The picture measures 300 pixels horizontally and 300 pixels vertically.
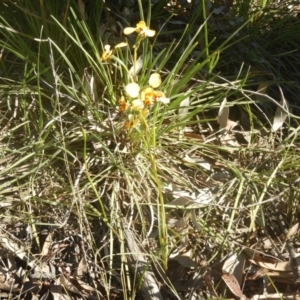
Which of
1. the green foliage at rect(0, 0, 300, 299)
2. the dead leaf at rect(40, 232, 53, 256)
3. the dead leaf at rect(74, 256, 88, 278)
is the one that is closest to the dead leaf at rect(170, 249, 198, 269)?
the green foliage at rect(0, 0, 300, 299)

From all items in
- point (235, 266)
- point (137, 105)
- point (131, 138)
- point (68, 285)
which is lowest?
point (68, 285)

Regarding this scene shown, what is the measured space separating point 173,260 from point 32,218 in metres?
0.43

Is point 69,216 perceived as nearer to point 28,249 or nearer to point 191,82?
point 28,249

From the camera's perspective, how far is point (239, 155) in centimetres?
211

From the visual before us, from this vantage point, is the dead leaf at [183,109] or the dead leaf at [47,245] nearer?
the dead leaf at [47,245]

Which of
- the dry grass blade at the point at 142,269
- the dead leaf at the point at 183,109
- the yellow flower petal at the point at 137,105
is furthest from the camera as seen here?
the dead leaf at the point at 183,109

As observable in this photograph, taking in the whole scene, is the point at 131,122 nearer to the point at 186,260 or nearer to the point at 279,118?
the point at 186,260

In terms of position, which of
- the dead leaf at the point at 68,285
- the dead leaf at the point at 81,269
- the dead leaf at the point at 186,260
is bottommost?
the dead leaf at the point at 68,285

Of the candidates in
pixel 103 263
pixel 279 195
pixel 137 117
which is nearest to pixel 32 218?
pixel 103 263

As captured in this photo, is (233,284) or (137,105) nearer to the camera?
(137,105)

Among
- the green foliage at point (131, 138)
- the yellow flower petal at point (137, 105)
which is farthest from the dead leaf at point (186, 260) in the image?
the yellow flower petal at point (137, 105)

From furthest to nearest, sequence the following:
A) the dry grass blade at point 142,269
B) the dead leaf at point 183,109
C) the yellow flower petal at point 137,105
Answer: the dead leaf at point 183,109, the dry grass blade at point 142,269, the yellow flower petal at point 137,105

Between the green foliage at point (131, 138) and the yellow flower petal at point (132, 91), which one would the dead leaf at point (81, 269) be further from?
the yellow flower petal at point (132, 91)

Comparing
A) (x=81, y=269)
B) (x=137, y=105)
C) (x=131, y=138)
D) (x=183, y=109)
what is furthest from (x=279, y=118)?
(x=81, y=269)
